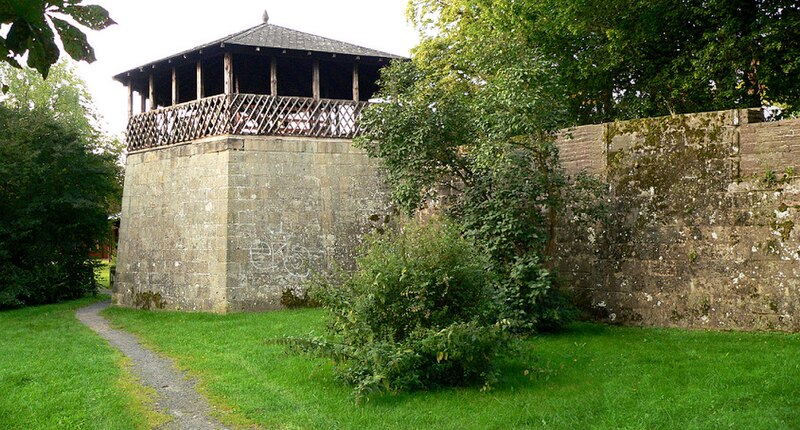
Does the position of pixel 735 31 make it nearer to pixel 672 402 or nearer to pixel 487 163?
pixel 487 163

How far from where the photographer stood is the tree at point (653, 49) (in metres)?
12.6

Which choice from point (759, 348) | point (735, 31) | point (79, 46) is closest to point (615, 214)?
point (759, 348)

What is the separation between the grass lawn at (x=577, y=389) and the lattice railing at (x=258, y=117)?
6.12 m

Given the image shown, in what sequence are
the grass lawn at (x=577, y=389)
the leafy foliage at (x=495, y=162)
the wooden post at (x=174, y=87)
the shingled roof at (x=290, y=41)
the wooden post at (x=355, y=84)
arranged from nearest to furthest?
the grass lawn at (x=577, y=389)
the leafy foliage at (x=495, y=162)
the shingled roof at (x=290, y=41)
the wooden post at (x=355, y=84)
the wooden post at (x=174, y=87)

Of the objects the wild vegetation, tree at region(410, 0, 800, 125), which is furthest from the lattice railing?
the wild vegetation

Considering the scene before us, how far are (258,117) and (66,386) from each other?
302 inches

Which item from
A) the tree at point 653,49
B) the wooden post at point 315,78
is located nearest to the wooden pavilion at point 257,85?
the wooden post at point 315,78

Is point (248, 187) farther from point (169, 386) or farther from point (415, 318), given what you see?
point (415, 318)

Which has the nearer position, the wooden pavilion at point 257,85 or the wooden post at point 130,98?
the wooden pavilion at point 257,85

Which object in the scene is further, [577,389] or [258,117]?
[258,117]

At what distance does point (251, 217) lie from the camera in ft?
44.5

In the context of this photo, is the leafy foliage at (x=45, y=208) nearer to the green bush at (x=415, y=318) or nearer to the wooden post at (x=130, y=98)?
the wooden post at (x=130, y=98)

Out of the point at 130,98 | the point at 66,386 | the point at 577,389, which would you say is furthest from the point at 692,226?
the point at 130,98

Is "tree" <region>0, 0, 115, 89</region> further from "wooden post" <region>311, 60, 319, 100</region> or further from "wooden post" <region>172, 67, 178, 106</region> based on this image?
"wooden post" <region>172, 67, 178, 106</region>
